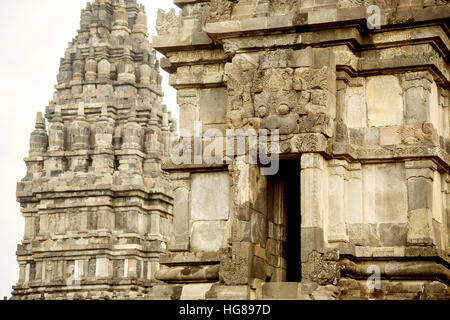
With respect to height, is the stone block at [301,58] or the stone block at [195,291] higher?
the stone block at [301,58]

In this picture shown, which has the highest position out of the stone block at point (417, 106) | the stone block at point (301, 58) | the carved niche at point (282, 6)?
the carved niche at point (282, 6)

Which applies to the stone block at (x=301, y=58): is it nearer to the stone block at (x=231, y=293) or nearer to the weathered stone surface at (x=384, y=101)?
the weathered stone surface at (x=384, y=101)

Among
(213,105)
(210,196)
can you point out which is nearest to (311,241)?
(210,196)

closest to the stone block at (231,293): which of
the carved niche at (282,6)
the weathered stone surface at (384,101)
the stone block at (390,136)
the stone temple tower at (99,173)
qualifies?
the stone block at (390,136)

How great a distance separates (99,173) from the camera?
160ft

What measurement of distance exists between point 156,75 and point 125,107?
124 inches

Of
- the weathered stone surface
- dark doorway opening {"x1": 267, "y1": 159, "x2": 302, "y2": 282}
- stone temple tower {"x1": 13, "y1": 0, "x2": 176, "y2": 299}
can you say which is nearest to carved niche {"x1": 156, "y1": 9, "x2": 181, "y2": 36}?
dark doorway opening {"x1": 267, "y1": 159, "x2": 302, "y2": 282}

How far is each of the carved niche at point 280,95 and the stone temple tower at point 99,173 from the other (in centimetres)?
2914

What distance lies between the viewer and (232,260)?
17.5 metres

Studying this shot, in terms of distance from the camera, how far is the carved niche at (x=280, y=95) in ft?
57.8

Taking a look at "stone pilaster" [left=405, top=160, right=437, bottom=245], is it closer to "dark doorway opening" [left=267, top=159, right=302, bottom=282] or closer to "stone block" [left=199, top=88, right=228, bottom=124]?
"dark doorway opening" [left=267, top=159, right=302, bottom=282]

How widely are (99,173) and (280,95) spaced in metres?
31.6
